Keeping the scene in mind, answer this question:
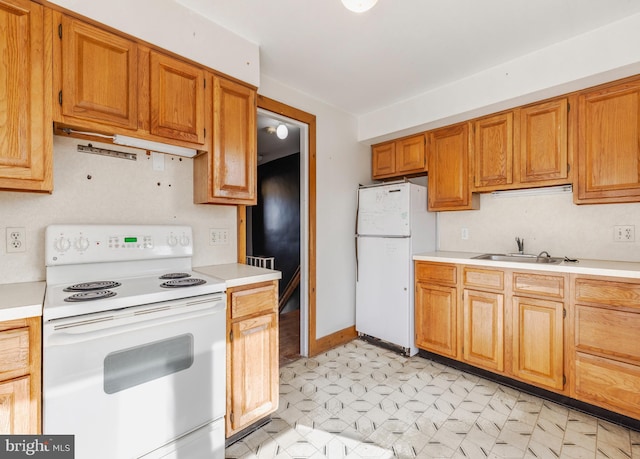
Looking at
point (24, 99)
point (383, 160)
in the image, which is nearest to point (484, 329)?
point (383, 160)

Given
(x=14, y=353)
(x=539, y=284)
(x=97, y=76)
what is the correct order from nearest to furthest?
(x=14, y=353) → (x=97, y=76) → (x=539, y=284)

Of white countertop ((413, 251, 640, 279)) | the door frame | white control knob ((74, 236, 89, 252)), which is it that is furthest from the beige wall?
white control knob ((74, 236, 89, 252))

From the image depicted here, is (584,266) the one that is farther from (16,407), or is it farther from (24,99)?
(24,99)

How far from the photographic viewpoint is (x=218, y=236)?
2.25 meters

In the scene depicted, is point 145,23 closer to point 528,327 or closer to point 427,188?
point 427,188

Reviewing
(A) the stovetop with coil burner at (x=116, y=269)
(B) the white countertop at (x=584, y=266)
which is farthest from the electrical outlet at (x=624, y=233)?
(A) the stovetop with coil burner at (x=116, y=269)

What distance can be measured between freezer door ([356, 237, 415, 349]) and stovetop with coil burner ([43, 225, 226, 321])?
1803 millimetres

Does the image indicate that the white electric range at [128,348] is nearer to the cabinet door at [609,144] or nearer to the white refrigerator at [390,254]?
the white refrigerator at [390,254]

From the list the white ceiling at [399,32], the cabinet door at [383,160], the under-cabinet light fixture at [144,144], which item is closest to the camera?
the under-cabinet light fixture at [144,144]

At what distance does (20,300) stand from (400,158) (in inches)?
122

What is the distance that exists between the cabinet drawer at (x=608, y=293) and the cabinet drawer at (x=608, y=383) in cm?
36

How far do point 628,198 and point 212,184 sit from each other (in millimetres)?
2708

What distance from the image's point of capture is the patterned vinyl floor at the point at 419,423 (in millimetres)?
1693

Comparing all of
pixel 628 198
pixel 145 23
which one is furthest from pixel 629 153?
pixel 145 23
